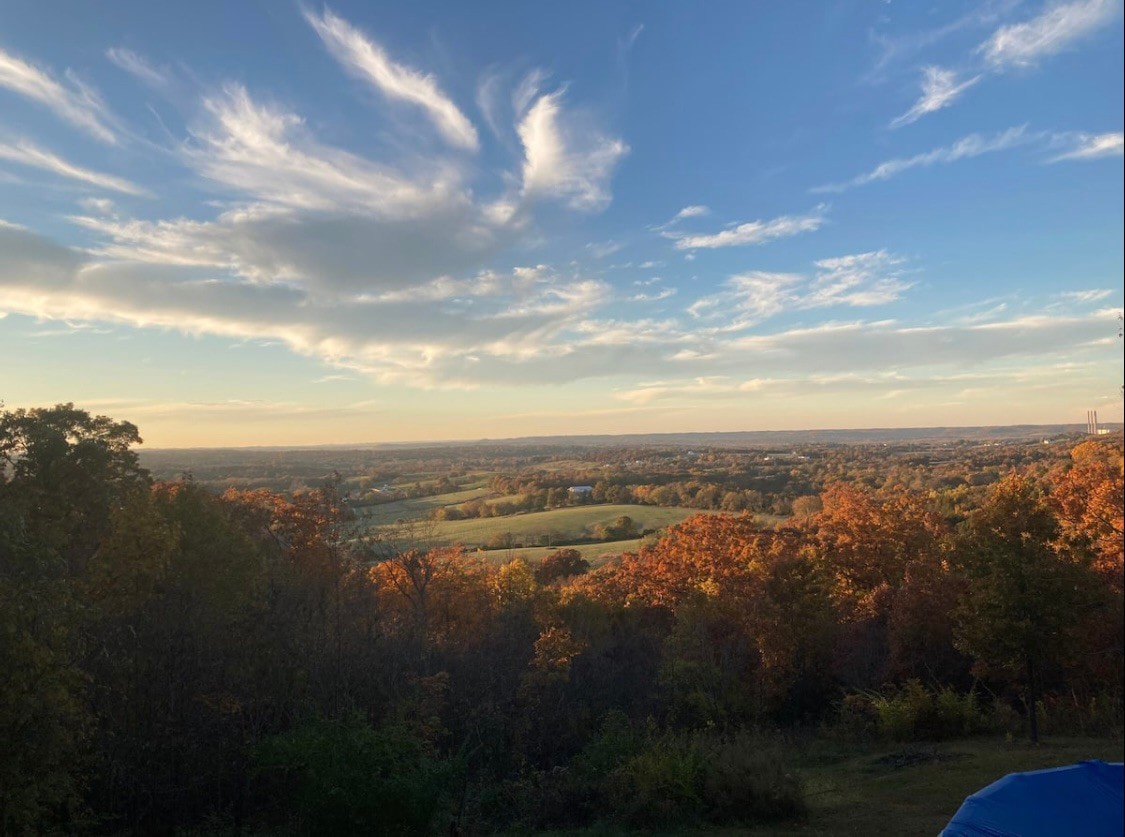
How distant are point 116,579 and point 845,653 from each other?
2482 cm

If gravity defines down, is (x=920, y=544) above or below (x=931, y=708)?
above

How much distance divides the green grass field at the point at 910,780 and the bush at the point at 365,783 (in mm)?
5499

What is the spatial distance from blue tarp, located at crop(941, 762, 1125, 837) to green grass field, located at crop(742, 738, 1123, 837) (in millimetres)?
5331

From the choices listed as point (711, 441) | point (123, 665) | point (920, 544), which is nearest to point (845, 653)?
point (920, 544)

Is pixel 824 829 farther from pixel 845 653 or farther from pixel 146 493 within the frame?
pixel 146 493

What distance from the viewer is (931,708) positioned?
1969 centimetres

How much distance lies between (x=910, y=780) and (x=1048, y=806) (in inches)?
404

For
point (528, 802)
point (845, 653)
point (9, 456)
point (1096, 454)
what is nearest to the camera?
point (1096, 454)

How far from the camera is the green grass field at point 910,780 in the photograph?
1222 centimetres

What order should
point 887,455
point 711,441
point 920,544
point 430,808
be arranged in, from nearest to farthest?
point 430,808 → point 920,544 → point 887,455 → point 711,441

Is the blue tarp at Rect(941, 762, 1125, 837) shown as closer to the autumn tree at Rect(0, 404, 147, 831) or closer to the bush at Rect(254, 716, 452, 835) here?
the bush at Rect(254, 716, 452, 835)

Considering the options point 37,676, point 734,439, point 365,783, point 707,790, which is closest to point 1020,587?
point 707,790

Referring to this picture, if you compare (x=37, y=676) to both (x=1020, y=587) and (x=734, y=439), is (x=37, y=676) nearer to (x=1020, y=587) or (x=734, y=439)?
(x=1020, y=587)

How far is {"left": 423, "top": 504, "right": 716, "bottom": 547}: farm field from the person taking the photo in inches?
2685
